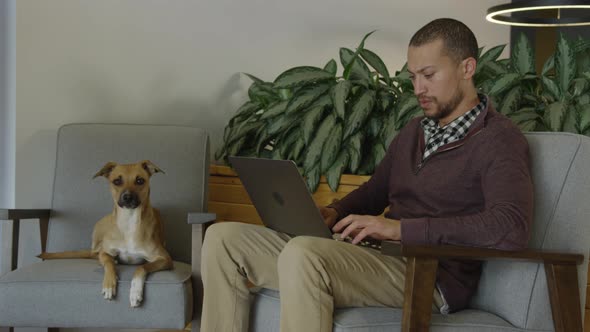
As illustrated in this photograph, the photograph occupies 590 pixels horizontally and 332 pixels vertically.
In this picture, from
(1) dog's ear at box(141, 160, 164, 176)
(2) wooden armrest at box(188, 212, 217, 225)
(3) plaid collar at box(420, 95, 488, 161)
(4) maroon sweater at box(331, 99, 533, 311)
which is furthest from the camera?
(1) dog's ear at box(141, 160, 164, 176)

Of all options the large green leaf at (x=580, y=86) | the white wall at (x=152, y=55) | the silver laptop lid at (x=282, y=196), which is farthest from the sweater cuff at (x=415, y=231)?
the white wall at (x=152, y=55)

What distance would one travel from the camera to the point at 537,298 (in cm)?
203

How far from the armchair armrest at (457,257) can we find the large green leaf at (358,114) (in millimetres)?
1316

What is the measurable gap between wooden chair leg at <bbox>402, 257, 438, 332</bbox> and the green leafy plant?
131 cm

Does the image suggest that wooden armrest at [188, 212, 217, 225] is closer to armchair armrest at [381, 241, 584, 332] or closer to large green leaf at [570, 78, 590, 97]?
armchair armrest at [381, 241, 584, 332]

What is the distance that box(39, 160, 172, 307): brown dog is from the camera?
113 inches

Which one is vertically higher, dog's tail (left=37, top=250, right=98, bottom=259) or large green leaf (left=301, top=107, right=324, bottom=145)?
large green leaf (left=301, top=107, right=324, bottom=145)

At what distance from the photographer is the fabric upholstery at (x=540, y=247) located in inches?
79.4

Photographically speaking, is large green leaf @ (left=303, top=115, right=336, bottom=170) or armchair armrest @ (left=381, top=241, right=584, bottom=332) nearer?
armchair armrest @ (left=381, top=241, right=584, bottom=332)

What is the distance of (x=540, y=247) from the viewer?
2090mm


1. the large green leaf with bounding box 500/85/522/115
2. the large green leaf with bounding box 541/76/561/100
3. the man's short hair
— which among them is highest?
the man's short hair

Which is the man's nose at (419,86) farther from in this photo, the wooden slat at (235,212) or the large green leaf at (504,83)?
the wooden slat at (235,212)

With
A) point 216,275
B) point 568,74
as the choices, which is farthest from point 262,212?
point 568,74

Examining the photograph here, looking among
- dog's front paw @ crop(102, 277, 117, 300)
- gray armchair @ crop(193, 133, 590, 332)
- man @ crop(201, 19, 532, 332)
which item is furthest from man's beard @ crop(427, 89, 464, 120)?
dog's front paw @ crop(102, 277, 117, 300)
